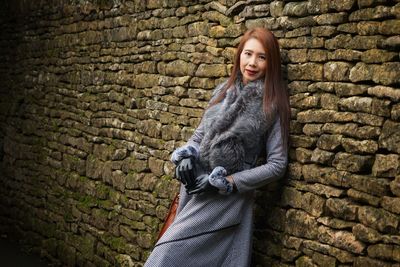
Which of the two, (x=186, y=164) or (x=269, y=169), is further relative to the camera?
(x=186, y=164)

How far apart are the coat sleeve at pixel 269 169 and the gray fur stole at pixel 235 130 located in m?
0.06

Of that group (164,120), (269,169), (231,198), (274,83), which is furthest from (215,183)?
(164,120)

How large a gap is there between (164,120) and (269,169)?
155 cm

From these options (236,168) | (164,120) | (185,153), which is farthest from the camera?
(164,120)

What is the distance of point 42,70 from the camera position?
650 centimetres

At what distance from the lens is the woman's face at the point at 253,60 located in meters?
3.28

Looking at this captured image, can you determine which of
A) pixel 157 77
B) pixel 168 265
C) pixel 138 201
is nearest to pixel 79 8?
pixel 157 77

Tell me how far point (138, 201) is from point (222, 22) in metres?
1.72

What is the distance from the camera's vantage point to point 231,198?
320cm

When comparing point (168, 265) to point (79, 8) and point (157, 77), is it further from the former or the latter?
point (79, 8)

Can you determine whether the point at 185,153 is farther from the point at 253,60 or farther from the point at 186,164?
the point at 253,60

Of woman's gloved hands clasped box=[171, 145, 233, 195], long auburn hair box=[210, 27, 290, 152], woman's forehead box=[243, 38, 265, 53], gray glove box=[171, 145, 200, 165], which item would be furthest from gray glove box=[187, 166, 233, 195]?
woman's forehead box=[243, 38, 265, 53]

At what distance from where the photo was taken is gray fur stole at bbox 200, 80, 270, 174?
3.19m

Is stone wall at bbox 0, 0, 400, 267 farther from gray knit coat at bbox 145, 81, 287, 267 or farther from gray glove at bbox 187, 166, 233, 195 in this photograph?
gray glove at bbox 187, 166, 233, 195
